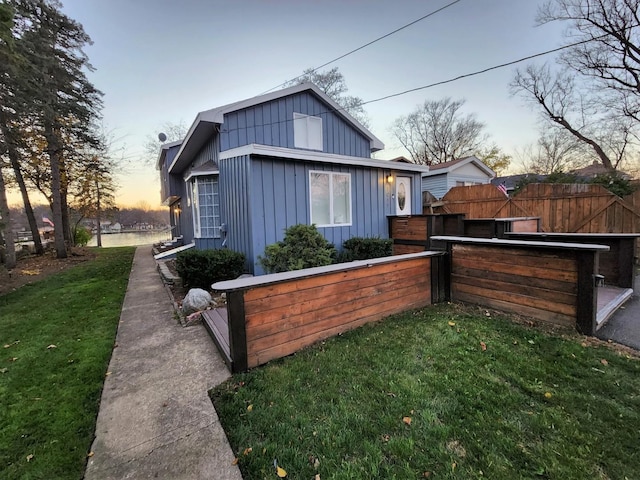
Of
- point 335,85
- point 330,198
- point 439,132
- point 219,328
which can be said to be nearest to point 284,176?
point 330,198

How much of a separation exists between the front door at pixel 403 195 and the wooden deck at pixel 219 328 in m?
6.23

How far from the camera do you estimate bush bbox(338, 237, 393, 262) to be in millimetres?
6891

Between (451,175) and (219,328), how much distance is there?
16280mm

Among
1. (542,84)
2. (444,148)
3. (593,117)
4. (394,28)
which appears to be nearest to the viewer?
(394,28)

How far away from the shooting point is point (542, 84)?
63.2ft

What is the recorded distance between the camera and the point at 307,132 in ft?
30.4

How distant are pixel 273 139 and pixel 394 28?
439 centimetres

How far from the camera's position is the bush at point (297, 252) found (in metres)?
5.20

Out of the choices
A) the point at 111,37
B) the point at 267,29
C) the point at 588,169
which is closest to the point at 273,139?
the point at 267,29

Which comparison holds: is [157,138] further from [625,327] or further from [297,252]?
[625,327]

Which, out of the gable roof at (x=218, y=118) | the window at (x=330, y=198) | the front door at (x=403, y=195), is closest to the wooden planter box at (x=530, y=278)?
the window at (x=330, y=198)

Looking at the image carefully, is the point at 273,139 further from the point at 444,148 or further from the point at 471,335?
the point at 444,148

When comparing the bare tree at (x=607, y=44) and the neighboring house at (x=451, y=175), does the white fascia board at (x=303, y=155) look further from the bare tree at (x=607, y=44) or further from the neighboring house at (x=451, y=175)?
the bare tree at (x=607, y=44)

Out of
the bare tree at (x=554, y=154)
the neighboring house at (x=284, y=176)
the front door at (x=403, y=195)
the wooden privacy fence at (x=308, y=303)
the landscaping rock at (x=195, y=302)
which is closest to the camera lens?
the wooden privacy fence at (x=308, y=303)
